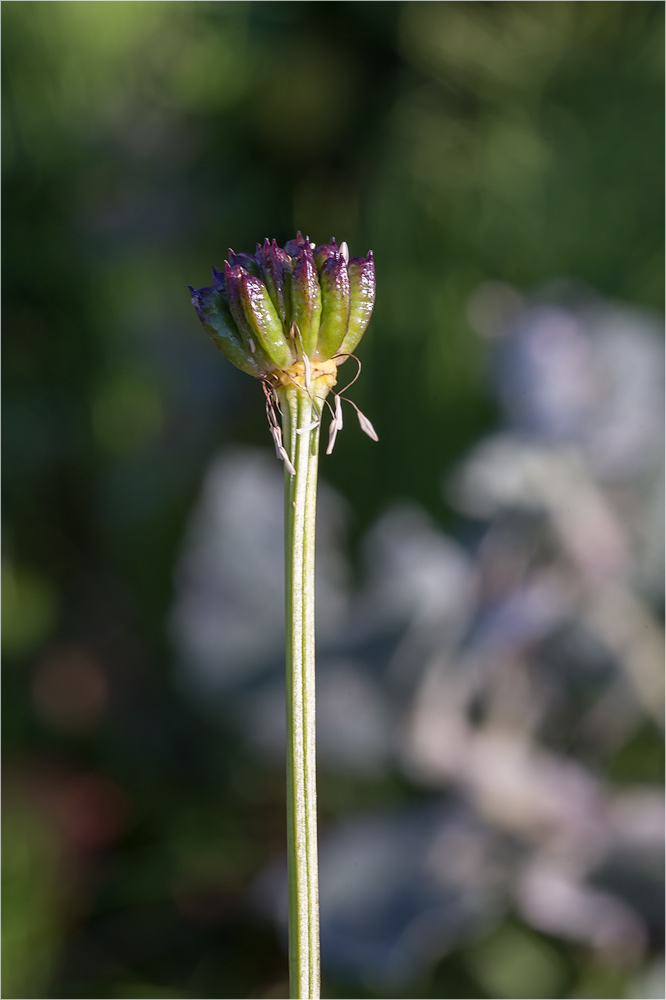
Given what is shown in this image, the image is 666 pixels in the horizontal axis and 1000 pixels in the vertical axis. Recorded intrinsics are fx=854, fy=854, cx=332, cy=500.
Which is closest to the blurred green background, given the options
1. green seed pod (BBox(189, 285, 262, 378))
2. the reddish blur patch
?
the reddish blur patch

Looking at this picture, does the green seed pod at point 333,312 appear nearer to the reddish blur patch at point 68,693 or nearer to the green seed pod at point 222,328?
the green seed pod at point 222,328

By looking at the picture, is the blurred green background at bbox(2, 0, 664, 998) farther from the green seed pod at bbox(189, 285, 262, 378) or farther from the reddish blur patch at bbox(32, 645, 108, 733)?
the green seed pod at bbox(189, 285, 262, 378)

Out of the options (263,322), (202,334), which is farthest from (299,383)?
(202,334)

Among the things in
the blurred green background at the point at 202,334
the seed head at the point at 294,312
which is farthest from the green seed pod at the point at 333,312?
the blurred green background at the point at 202,334

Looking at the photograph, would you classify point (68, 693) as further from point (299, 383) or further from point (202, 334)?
point (299, 383)

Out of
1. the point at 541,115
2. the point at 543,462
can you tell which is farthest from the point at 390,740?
the point at 541,115
